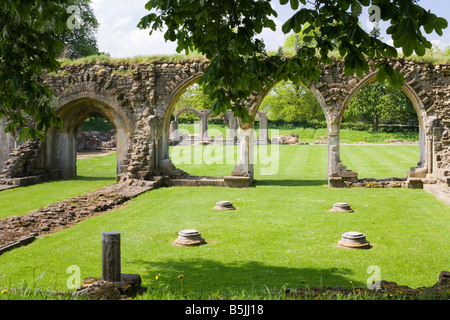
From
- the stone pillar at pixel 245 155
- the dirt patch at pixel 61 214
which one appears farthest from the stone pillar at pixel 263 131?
the dirt patch at pixel 61 214

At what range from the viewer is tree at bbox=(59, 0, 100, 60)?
4322cm

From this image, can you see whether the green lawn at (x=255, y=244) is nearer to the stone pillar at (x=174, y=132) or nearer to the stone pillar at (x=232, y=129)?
the stone pillar at (x=232, y=129)

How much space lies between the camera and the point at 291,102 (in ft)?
159

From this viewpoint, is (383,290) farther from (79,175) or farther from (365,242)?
(79,175)

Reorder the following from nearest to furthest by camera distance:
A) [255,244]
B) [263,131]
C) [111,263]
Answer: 1. [111,263]
2. [255,244]
3. [263,131]

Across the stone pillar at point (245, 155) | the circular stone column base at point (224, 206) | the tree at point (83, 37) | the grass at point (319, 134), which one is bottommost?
the circular stone column base at point (224, 206)

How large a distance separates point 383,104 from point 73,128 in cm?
3144

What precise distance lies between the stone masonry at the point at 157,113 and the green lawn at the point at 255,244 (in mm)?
2004

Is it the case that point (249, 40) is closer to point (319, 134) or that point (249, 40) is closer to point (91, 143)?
point (91, 143)

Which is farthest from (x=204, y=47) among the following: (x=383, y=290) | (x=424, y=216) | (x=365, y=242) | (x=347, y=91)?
(x=347, y=91)

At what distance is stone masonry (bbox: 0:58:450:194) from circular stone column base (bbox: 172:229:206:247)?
24.4 ft

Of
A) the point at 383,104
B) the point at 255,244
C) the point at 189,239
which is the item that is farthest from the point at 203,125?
the point at 255,244

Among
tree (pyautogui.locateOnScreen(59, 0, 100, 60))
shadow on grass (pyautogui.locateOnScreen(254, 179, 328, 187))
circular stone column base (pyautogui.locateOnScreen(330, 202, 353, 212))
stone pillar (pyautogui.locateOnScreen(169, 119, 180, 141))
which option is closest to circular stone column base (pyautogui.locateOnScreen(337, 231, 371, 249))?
circular stone column base (pyautogui.locateOnScreen(330, 202, 353, 212))

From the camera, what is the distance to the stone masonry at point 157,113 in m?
15.5
